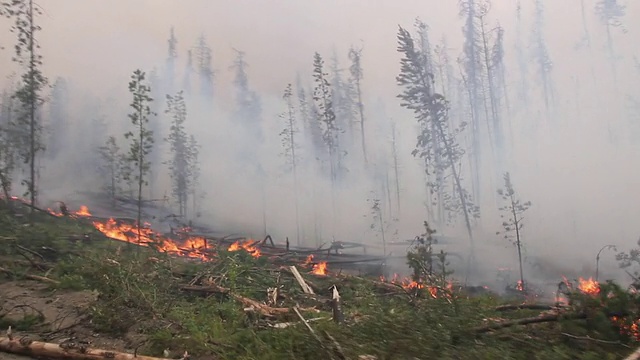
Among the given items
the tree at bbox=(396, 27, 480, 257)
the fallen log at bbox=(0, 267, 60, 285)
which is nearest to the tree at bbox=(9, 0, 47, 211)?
the fallen log at bbox=(0, 267, 60, 285)

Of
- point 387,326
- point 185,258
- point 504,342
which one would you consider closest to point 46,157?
point 185,258

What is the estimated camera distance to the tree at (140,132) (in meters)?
13.7

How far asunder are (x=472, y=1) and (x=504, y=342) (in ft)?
43.1

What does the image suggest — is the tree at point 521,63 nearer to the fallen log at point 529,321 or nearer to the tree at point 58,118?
the fallen log at point 529,321

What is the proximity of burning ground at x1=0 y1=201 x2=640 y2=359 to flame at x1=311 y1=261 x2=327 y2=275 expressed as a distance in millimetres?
1788

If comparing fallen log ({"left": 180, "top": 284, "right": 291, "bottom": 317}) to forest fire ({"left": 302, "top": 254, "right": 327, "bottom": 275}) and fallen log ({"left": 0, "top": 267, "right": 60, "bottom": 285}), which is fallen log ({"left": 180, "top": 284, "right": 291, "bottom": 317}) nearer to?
fallen log ({"left": 0, "top": 267, "right": 60, "bottom": 285})

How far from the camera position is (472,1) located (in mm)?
14609

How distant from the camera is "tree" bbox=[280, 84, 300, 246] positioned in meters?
14.8

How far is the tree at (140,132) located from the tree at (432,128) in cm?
874

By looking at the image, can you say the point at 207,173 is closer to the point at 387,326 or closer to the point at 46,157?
the point at 46,157

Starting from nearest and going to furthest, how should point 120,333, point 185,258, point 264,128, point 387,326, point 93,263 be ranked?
point 387,326, point 120,333, point 93,263, point 185,258, point 264,128

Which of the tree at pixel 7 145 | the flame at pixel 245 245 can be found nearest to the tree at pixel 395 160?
the flame at pixel 245 245

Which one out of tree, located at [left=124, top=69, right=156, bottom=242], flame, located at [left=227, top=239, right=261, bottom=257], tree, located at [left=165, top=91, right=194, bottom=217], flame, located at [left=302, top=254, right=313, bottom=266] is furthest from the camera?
tree, located at [left=165, top=91, right=194, bottom=217]

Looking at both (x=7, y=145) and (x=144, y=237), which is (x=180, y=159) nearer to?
(x=144, y=237)
